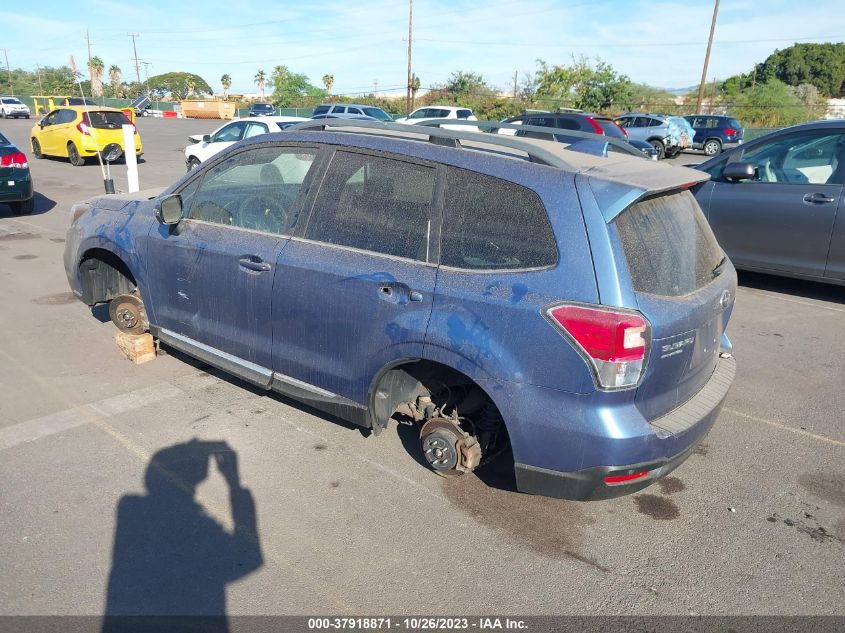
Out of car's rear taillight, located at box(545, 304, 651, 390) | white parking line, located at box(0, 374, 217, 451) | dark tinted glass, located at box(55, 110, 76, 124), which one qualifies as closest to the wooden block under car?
white parking line, located at box(0, 374, 217, 451)

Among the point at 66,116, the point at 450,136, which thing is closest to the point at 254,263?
the point at 450,136

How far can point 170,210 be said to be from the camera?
167 inches

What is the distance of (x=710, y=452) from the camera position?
407 cm

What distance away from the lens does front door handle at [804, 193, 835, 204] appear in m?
6.68

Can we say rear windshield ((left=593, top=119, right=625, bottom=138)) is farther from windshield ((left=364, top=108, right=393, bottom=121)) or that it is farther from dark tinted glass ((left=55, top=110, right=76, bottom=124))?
dark tinted glass ((left=55, top=110, right=76, bottom=124))

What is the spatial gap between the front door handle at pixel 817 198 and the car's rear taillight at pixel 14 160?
1092 cm

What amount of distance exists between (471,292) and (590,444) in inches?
33.6

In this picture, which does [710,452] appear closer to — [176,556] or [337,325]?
[337,325]

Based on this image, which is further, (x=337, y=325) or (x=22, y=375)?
(x=22, y=375)

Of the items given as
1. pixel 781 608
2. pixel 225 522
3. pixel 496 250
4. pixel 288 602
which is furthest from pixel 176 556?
pixel 781 608

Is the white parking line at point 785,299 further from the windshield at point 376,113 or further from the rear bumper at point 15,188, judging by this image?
the windshield at point 376,113

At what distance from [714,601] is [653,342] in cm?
112

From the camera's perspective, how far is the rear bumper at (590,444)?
2861 mm

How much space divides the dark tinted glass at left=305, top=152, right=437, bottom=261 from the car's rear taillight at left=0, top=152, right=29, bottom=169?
9.03 m
